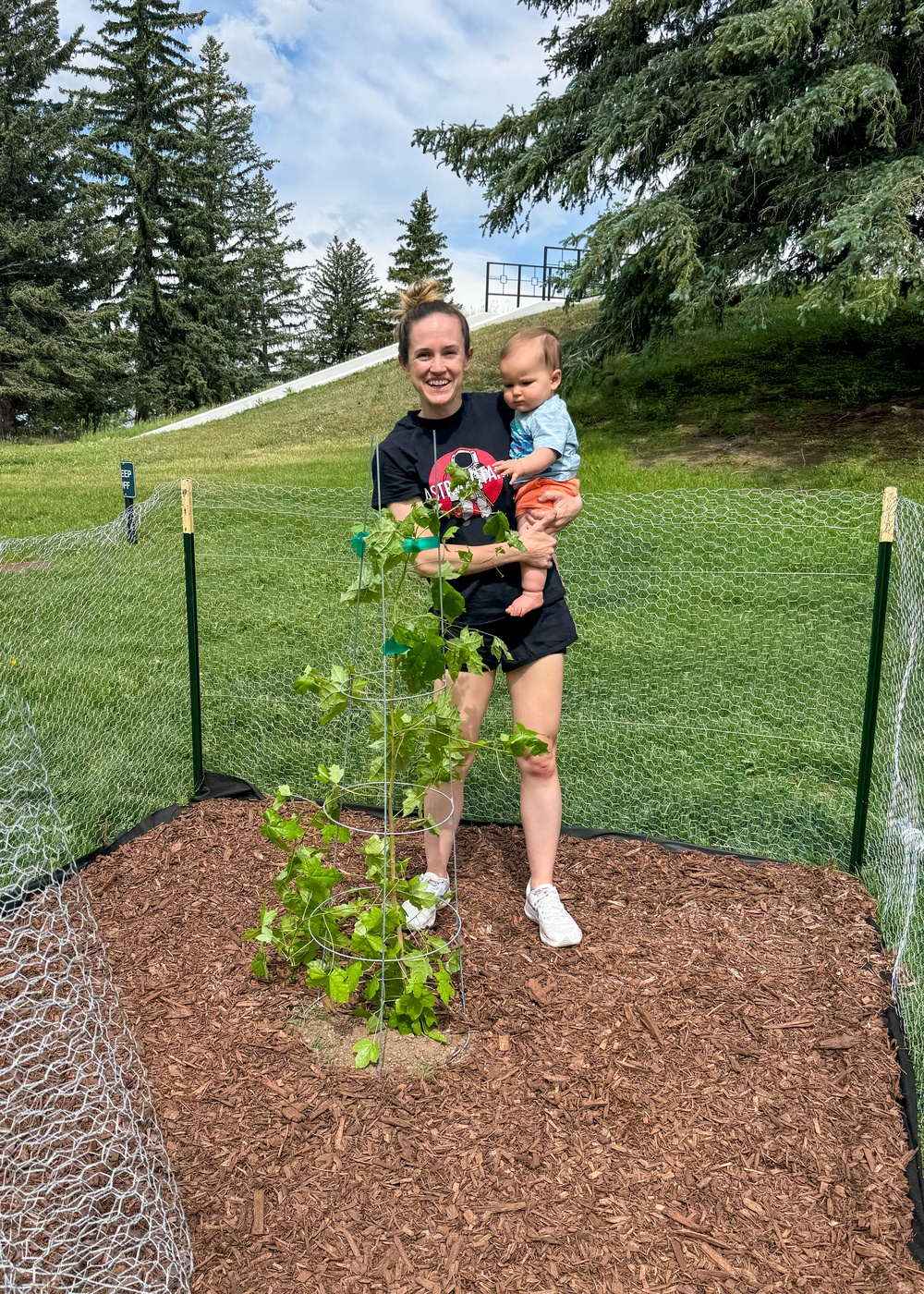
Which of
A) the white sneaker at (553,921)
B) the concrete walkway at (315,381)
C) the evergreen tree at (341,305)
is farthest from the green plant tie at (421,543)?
the evergreen tree at (341,305)

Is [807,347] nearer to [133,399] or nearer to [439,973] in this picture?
[439,973]

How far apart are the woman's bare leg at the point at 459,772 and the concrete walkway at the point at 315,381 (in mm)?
15753

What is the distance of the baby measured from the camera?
7.61 feet

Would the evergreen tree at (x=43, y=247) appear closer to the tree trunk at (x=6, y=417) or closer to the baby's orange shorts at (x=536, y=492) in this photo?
the tree trunk at (x=6, y=417)

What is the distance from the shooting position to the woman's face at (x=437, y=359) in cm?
222

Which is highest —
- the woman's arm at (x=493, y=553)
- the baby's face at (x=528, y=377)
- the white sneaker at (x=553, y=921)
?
the baby's face at (x=528, y=377)

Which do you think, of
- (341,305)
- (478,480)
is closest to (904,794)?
(478,480)

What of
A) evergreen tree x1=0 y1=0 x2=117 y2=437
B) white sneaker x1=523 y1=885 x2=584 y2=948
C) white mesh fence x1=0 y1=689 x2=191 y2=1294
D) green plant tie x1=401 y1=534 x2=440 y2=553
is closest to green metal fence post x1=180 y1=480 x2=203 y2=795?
white mesh fence x1=0 y1=689 x2=191 y2=1294

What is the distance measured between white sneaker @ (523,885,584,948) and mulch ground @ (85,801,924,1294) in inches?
1.6

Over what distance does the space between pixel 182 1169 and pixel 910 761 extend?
8.62 feet

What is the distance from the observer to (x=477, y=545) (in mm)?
2346

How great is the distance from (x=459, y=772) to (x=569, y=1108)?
0.87 meters

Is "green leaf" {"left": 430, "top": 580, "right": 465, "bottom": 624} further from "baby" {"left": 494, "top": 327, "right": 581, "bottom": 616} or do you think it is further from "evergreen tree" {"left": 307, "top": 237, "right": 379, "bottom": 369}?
"evergreen tree" {"left": 307, "top": 237, "right": 379, "bottom": 369}

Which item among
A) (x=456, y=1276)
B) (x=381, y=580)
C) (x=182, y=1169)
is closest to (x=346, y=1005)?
(x=182, y=1169)
